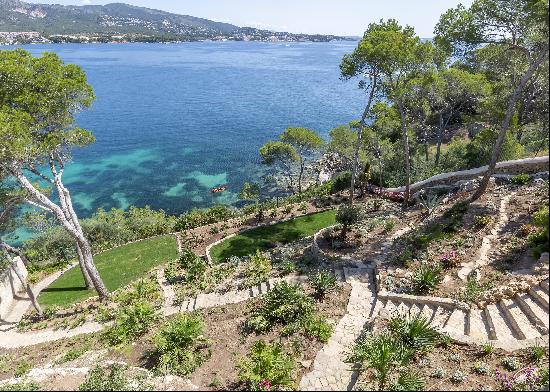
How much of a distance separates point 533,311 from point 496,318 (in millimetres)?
969

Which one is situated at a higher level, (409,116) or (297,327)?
(409,116)

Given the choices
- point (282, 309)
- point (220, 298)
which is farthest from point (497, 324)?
point (220, 298)

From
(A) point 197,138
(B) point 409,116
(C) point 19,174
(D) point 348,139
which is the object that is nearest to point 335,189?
(D) point 348,139

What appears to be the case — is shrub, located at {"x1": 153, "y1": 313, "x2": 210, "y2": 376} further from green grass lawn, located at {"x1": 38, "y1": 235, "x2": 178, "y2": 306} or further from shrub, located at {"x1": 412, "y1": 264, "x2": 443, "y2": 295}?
green grass lawn, located at {"x1": 38, "y1": 235, "x2": 178, "y2": 306}

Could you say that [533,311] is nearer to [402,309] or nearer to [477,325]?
[477,325]

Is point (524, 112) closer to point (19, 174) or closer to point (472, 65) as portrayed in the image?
point (472, 65)

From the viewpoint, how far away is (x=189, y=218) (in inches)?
1195

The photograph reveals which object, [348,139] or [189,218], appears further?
[348,139]

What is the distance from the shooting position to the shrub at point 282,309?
13195mm

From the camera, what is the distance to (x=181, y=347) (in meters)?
12.0

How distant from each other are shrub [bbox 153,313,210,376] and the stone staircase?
18.9 feet

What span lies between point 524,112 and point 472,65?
1427cm

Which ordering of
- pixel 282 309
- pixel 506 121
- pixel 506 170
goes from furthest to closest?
1. pixel 506 170
2. pixel 506 121
3. pixel 282 309

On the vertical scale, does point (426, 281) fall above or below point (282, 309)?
above
